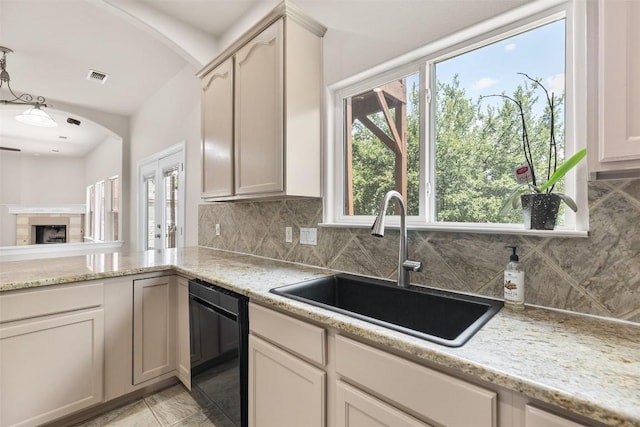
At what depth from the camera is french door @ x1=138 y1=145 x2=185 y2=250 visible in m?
3.50

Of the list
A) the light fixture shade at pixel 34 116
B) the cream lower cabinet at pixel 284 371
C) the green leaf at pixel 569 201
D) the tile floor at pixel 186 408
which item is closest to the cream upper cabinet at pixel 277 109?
the cream lower cabinet at pixel 284 371

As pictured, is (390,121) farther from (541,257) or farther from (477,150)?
(541,257)

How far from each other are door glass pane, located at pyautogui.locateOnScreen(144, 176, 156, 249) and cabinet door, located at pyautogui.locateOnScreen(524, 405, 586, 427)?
4589 mm

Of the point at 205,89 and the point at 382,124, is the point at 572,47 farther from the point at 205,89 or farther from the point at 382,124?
the point at 205,89

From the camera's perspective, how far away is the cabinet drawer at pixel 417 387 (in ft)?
2.32

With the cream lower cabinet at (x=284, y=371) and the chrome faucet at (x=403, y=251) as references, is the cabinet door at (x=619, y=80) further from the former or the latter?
the cream lower cabinet at (x=284, y=371)

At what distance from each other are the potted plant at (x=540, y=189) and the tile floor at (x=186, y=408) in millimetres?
1477

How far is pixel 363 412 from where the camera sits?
928 millimetres

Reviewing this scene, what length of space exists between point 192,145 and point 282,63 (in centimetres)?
190

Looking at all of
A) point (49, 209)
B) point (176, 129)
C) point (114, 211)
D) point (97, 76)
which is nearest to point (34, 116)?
point (97, 76)

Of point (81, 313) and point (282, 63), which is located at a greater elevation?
point (282, 63)

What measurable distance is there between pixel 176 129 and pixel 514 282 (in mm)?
3682

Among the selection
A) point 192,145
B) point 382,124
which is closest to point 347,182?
point 382,124

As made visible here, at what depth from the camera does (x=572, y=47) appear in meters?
1.10
